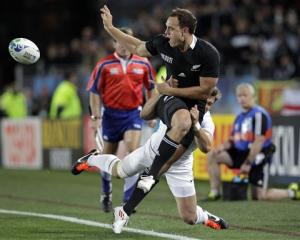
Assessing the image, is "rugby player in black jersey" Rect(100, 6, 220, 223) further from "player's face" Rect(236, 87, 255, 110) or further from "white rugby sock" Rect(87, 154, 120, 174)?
"player's face" Rect(236, 87, 255, 110)

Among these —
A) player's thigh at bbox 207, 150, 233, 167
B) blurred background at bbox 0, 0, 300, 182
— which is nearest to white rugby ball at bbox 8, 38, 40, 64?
player's thigh at bbox 207, 150, 233, 167

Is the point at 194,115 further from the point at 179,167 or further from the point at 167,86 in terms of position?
the point at 179,167

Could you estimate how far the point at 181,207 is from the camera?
30.0 ft

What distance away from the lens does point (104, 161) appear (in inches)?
374

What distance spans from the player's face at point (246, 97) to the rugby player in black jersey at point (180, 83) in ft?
14.3

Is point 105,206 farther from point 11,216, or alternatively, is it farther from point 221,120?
point 221,120

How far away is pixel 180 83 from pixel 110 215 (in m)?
2.72

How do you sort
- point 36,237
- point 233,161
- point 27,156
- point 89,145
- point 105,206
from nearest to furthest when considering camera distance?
point 36,237 < point 105,206 < point 233,161 < point 89,145 < point 27,156

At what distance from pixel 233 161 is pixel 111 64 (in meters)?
2.86

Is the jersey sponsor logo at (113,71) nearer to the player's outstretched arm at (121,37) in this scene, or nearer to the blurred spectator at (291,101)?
the player's outstretched arm at (121,37)

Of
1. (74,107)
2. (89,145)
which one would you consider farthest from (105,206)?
(74,107)

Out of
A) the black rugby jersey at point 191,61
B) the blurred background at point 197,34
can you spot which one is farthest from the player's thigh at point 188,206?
the blurred background at point 197,34

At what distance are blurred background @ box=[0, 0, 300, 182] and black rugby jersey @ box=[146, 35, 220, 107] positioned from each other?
650cm

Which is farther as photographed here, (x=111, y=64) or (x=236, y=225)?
(x=111, y=64)
